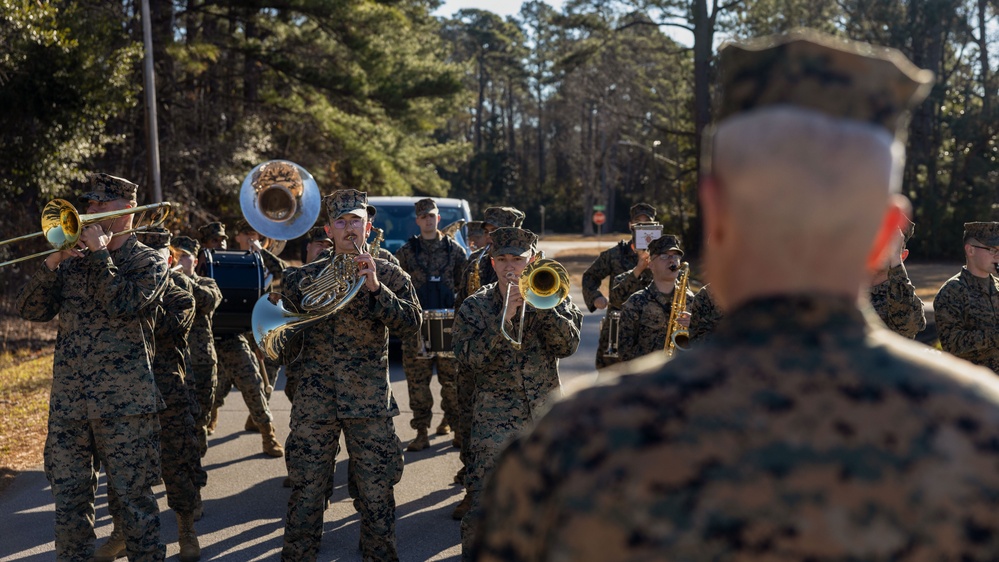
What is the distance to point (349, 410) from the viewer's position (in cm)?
565

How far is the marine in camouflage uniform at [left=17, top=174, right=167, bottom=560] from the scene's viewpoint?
5441 millimetres

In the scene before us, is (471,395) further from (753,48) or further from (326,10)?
(326,10)

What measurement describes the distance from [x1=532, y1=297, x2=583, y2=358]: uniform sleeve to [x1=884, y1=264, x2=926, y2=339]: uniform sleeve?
92.9 inches

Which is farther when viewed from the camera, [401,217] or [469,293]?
[401,217]

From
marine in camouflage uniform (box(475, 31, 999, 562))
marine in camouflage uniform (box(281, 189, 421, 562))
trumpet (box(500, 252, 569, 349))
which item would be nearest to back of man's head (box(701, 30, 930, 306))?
marine in camouflage uniform (box(475, 31, 999, 562))

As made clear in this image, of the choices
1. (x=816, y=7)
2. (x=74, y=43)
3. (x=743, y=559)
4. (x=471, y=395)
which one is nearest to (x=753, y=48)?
(x=743, y=559)

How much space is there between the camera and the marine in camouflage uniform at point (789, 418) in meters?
1.45

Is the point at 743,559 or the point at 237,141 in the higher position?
the point at 237,141

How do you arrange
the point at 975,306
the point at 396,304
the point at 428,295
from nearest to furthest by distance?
1. the point at 396,304
2. the point at 975,306
3. the point at 428,295

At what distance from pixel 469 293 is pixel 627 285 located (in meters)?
1.37

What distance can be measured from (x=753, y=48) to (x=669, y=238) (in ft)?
19.1

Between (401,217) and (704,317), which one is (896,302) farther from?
(401,217)

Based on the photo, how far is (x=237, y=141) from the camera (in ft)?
72.6

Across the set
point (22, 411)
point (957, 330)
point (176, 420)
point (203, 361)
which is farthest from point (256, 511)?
point (957, 330)
